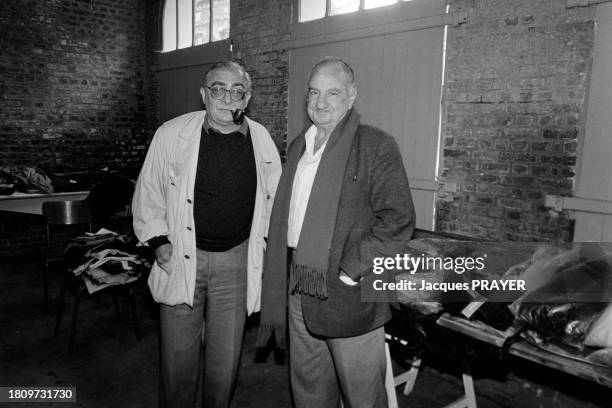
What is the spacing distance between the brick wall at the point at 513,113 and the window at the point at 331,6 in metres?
0.84

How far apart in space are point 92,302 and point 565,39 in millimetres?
4536

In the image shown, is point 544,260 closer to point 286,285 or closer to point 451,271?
point 451,271

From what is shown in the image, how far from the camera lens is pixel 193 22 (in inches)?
250

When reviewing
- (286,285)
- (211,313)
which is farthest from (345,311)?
(211,313)

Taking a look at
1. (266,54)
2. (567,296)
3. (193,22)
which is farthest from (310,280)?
(193,22)

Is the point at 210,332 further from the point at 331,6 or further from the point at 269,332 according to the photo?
the point at 331,6

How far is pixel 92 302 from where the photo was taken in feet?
15.4

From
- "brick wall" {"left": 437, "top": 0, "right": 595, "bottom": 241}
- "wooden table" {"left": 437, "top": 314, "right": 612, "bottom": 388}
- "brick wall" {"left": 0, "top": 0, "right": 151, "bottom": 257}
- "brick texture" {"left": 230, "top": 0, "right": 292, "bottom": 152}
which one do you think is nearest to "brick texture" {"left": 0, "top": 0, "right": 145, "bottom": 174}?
"brick wall" {"left": 0, "top": 0, "right": 151, "bottom": 257}

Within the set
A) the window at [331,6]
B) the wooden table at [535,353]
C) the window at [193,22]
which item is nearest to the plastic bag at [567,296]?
the wooden table at [535,353]

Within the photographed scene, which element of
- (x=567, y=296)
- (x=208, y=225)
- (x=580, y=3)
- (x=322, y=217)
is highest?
(x=580, y=3)

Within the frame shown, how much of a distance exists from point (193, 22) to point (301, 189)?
5.13m

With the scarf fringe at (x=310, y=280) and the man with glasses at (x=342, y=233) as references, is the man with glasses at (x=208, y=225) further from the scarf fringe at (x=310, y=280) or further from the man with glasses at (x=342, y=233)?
the scarf fringe at (x=310, y=280)

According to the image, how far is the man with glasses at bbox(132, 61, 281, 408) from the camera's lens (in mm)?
2250

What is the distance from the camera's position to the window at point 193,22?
19.3 feet
